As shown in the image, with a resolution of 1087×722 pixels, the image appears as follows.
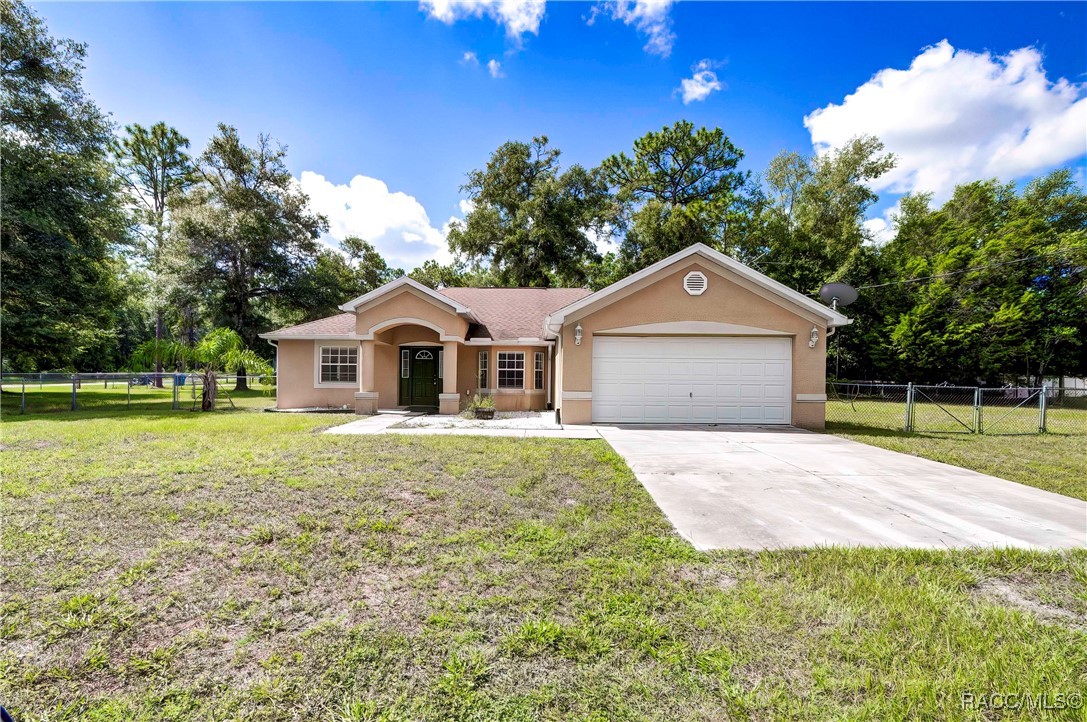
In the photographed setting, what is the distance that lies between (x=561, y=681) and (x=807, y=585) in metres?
2.16

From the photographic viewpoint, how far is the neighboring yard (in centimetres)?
217

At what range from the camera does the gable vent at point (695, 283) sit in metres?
11.3

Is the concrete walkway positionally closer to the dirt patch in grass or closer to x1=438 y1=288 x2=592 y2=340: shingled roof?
x1=438 y1=288 x2=592 y2=340: shingled roof

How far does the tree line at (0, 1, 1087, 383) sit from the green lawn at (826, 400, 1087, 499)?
406 inches

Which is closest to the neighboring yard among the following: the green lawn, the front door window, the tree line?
the green lawn

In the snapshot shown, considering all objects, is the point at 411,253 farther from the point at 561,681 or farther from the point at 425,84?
the point at 561,681

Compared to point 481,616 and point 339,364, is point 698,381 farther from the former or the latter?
point 339,364

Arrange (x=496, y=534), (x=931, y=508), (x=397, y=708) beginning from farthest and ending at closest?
(x=931, y=508), (x=496, y=534), (x=397, y=708)

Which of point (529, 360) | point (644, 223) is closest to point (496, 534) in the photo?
point (529, 360)

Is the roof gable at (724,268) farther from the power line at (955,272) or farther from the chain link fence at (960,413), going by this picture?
the power line at (955,272)

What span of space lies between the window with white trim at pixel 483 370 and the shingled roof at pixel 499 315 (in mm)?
772

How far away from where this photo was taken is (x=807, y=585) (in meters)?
3.21

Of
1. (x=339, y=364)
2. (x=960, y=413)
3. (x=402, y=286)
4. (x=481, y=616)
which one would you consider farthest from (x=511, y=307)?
(x=960, y=413)

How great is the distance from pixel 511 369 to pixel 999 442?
1307 centimetres
